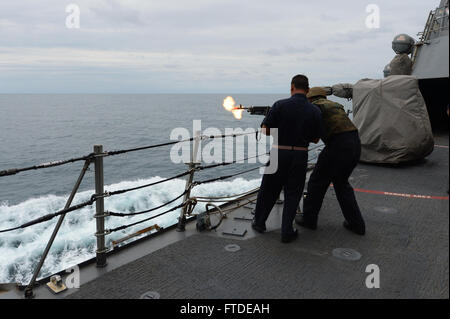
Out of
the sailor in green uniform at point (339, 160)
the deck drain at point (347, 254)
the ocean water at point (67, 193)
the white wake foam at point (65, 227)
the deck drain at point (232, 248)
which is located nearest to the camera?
the deck drain at point (347, 254)

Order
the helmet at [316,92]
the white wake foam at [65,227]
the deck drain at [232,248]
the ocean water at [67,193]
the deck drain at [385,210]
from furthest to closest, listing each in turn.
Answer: the ocean water at [67,193]
the white wake foam at [65,227]
the deck drain at [385,210]
the helmet at [316,92]
the deck drain at [232,248]

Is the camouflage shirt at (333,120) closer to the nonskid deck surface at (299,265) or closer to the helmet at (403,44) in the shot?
the nonskid deck surface at (299,265)

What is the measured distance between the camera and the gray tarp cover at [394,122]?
7.16m

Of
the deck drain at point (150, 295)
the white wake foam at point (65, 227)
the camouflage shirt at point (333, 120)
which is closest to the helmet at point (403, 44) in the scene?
the white wake foam at point (65, 227)

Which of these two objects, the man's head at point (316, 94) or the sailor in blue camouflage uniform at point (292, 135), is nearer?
the sailor in blue camouflage uniform at point (292, 135)

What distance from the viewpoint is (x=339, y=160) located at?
3.97 meters

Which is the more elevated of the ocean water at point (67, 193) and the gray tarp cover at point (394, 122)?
the gray tarp cover at point (394, 122)

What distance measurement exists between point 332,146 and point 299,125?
0.61m

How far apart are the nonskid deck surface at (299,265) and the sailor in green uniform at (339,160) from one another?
0.35 metres

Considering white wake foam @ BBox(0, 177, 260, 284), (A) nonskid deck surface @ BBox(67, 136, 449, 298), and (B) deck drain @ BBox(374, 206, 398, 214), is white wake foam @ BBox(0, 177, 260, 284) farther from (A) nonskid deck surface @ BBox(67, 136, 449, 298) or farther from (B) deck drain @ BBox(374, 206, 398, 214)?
(B) deck drain @ BBox(374, 206, 398, 214)

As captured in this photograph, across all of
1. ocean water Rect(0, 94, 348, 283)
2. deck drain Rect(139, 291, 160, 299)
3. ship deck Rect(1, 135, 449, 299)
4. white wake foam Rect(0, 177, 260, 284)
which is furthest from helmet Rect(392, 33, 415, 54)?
deck drain Rect(139, 291, 160, 299)

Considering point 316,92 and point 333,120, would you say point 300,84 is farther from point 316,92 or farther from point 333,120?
point 333,120
